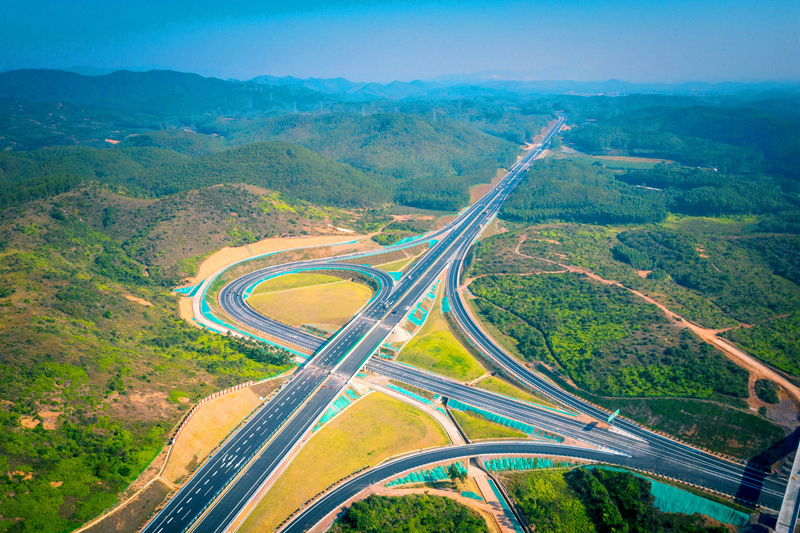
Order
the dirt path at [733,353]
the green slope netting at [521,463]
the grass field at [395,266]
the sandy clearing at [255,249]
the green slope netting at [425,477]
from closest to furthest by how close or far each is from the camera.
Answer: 1. the green slope netting at [425,477]
2. the green slope netting at [521,463]
3. the dirt path at [733,353]
4. the sandy clearing at [255,249]
5. the grass field at [395,266]

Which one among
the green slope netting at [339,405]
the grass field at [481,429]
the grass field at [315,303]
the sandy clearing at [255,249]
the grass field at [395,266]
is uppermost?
the sandy clearing at [255,249]

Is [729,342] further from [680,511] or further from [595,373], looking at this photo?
[680,511]

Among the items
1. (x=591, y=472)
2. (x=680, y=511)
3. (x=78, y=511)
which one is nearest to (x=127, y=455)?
(x=78, y=511)

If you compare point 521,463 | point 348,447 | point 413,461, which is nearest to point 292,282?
point 348,447

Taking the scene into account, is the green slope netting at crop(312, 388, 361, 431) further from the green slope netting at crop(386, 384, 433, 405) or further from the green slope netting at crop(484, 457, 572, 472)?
the green slope netting at crop(484, 457, 572, 472)

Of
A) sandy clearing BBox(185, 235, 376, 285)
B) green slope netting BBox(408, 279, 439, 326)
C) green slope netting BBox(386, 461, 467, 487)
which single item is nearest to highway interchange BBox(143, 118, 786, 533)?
green slope netting BBox(386, 461, 467, 487)

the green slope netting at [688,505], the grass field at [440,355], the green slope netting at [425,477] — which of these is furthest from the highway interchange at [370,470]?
the green slope netting at [688,505]

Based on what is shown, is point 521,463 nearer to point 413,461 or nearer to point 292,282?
point 413,461

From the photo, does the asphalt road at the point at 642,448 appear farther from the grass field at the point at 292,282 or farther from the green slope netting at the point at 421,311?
the grass field at the point at 292,282
